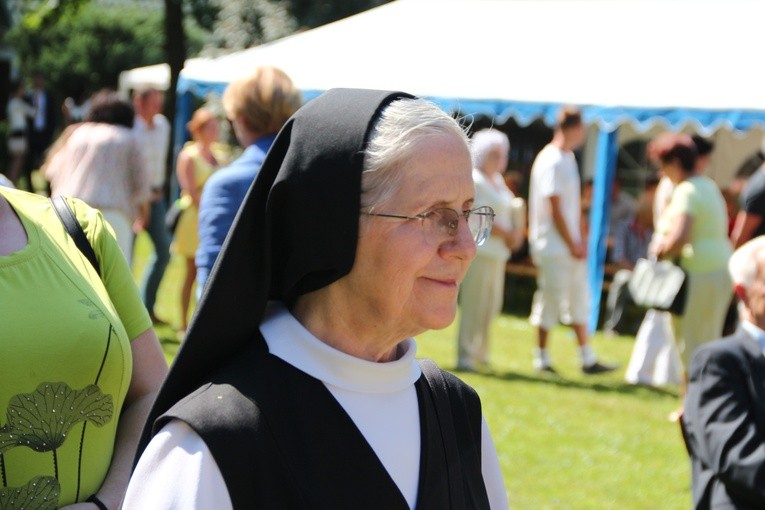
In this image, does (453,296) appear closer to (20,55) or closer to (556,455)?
(556,455)

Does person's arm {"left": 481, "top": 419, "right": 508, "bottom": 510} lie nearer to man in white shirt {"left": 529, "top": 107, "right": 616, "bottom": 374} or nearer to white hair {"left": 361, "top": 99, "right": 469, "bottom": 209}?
white hair {"left": 361, "top": 99, "right": 469, "bottom": 209}

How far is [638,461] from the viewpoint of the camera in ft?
22.9

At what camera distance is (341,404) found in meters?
1.88

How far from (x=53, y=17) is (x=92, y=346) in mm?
15751

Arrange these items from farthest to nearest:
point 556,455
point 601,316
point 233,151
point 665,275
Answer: point 233,151 < point 601,316 < point 665,275 < point 556,455

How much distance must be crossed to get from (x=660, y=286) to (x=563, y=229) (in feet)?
3.50

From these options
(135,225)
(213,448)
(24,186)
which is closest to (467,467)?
(213,448)

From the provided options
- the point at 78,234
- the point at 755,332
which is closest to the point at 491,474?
the point at 78,234

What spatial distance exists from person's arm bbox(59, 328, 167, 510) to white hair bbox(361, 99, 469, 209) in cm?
72

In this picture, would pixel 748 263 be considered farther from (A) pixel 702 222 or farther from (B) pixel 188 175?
(B) pixel 188 175

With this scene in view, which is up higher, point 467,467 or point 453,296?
point 453,296

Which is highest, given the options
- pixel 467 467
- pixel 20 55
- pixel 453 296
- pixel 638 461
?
pixel 453 296

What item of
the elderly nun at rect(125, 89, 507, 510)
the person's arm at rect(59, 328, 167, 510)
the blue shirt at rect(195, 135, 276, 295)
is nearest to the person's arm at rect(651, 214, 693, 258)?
the blue shirt at rect(195, 135, 276, 295)

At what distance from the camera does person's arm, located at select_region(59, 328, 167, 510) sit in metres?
2.26
